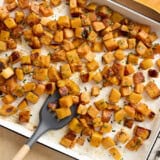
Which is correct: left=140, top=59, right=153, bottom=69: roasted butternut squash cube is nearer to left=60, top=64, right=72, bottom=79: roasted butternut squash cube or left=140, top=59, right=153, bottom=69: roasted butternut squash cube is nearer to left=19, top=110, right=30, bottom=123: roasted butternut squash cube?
left=60, top=64, right=72, bottom=79: roasted butternut squash cube

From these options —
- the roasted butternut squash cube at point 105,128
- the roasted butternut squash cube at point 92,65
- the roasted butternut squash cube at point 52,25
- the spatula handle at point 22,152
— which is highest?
the roasted butternut squash cube at point 52,25

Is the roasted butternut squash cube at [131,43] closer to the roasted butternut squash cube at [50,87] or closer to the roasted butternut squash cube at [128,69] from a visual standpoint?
the roasted butternut squash cube at [128,69]

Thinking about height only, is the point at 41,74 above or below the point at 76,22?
below

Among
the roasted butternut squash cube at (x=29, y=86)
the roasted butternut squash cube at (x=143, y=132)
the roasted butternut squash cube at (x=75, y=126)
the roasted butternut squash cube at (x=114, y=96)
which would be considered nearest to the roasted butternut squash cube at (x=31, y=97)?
the roasted butternut squash cube at (x=29, y=86)

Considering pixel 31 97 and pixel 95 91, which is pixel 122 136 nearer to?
pixel 95 91

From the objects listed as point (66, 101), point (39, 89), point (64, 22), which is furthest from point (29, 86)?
point (64, 22)

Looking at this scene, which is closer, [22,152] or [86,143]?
[22,152]
